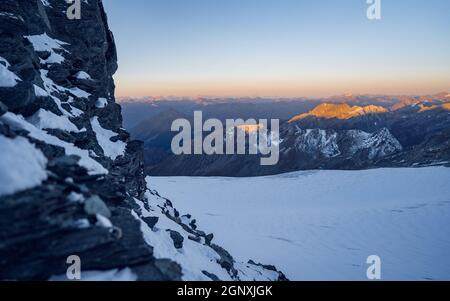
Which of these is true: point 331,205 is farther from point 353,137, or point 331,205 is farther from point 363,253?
point 353,137

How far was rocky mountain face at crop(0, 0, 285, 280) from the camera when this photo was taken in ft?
27.9

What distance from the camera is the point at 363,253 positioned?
24672 mm

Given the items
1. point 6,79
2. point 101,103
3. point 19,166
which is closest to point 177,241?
point 19,166

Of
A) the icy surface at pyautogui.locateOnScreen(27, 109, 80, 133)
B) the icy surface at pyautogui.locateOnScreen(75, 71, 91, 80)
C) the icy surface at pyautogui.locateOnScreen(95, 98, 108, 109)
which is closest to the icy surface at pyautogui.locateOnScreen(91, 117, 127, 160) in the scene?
the icy surface at pyautogui.locateOnScreen(95, 98, 108, 109)

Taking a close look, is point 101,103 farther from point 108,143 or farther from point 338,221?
point 338,221

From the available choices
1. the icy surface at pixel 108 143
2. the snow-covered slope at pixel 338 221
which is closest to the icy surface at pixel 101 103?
the icy surface at pixel 108 143

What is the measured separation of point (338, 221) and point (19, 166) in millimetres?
28234

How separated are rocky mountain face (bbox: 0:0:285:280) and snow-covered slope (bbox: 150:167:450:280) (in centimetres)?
536

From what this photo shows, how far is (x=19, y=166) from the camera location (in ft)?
29.1

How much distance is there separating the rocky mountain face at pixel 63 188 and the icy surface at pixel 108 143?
0.10 meters

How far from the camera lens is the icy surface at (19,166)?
8484 millimetres
